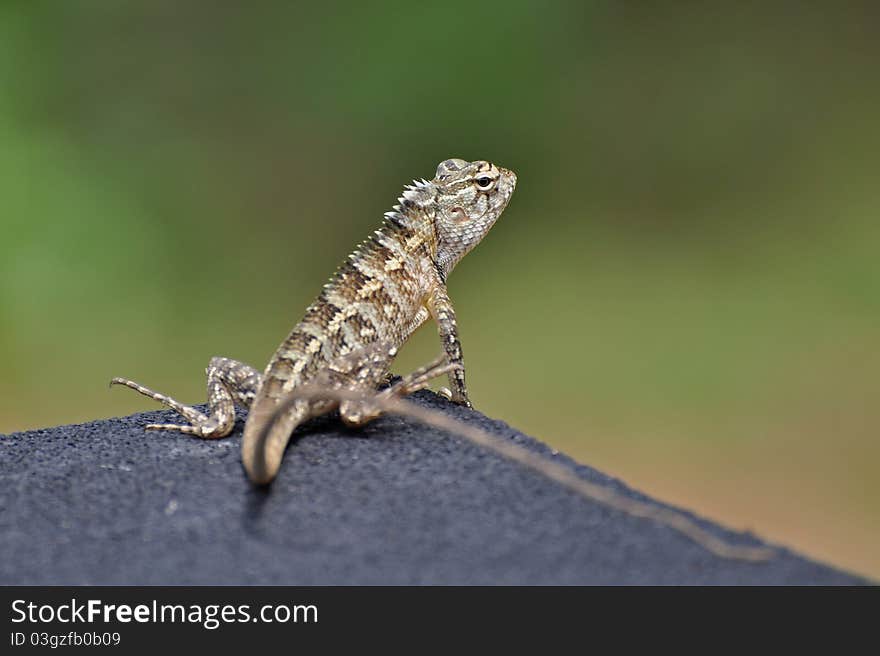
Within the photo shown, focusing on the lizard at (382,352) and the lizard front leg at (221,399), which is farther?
the lizard front leg at (221,399)

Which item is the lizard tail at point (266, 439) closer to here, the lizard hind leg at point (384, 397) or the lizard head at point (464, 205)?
the lizard hind leg at point (384, 397)

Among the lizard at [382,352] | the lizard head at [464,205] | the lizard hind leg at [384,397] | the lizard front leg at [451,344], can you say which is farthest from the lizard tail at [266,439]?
the lizard head at [464,205]

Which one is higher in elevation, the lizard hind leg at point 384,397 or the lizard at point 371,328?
the lizard at point 371,328

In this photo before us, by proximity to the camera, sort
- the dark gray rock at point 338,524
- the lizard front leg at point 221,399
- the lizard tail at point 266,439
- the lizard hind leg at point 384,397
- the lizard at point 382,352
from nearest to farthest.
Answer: the dark gray rock at point 338,524, the lizard tail at point 266,439, the lizard at point 382,352, the lizard hind leg at point 384,397, the lizard front leg at point 221,399

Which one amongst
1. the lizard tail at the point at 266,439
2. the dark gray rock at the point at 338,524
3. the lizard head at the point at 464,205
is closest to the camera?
the dark gray rock at the point at 338,524

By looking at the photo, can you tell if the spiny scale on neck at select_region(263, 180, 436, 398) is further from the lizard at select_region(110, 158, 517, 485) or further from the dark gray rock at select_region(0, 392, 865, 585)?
the dark gray rock at select_region(0, 392, 865, 585)

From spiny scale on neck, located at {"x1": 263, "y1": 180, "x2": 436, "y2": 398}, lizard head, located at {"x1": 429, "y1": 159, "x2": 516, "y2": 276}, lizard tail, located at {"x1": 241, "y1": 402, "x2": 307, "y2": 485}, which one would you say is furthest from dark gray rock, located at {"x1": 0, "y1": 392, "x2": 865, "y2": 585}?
lizard head, located at {"x1": 429, "y1": 159, "x2": 516, "y2": 276}

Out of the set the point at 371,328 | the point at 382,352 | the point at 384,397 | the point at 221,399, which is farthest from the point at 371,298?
the point at 221,399

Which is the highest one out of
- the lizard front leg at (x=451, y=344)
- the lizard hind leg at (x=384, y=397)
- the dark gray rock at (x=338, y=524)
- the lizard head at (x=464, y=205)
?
the lizard head at (x=464, y=205)
